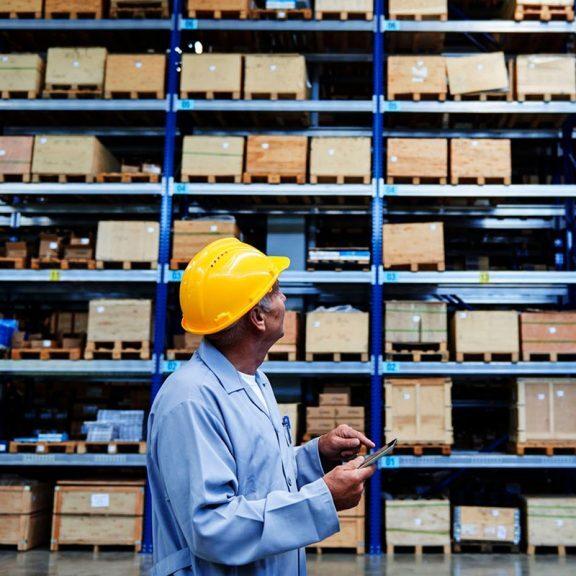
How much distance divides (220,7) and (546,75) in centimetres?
439

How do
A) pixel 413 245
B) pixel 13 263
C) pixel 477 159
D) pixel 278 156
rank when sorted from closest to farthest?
pixel 413 245 < pixel 477 159 < pixel 278 156 < pixel 13 263

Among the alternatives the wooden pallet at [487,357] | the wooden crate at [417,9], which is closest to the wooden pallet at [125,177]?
the wooden crate at [417,9]

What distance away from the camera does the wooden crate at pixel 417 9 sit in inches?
364

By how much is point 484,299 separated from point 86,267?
5652 millimetres

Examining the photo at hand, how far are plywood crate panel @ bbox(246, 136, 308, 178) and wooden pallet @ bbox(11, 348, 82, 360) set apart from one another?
126 inches

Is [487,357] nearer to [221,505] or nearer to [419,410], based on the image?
[419,410]

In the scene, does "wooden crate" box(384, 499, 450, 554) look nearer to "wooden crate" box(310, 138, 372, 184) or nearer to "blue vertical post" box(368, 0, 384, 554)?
"blue vertical post" box(368, 0, 384, 554)

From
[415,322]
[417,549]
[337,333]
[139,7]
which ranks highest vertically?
[139,7]

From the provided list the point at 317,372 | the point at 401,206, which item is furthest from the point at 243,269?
the point at 401,206

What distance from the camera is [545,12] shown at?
A: 9.18 meters

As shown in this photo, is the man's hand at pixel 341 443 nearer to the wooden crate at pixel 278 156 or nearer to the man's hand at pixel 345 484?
the man's hand at pixel 345 484

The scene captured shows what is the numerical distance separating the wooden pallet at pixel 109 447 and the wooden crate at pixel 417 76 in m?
5.56

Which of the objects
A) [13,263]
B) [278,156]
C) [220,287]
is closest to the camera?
[220,287]

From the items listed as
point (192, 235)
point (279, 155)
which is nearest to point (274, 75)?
point (279, 155)
